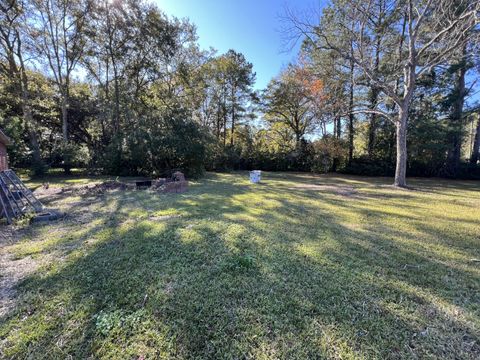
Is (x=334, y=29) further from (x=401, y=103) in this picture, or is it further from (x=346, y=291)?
(x=346, y=291)

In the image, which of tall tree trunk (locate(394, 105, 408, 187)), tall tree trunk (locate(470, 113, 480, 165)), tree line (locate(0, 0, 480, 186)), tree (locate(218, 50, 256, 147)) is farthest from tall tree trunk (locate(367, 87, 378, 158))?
tree (locate(218, 50, 256, 147))

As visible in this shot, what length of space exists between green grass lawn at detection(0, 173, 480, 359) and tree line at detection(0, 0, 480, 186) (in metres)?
7.52

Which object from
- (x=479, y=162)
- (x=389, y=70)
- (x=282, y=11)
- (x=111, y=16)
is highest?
(x=111, y=16)

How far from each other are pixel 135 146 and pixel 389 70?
1391 centimetres

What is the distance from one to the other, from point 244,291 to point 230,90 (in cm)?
1879

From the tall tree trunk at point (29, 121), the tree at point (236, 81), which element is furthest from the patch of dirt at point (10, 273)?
the tree at point (236, 81)

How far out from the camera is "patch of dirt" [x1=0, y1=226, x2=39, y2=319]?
6.54 feet

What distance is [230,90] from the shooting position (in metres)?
18.8

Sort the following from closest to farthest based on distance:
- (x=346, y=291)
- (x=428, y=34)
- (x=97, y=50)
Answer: (x=346, y=291) < (x=428, y=34) < (x=97, y=50)

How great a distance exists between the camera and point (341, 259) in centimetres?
279

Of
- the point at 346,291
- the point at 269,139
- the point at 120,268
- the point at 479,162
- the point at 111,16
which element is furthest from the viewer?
the point at 269,139

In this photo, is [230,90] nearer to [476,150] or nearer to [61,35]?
[61,35]

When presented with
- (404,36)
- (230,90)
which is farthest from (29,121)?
(404,36)

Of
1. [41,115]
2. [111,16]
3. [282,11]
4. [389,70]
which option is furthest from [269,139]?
[41,115]
